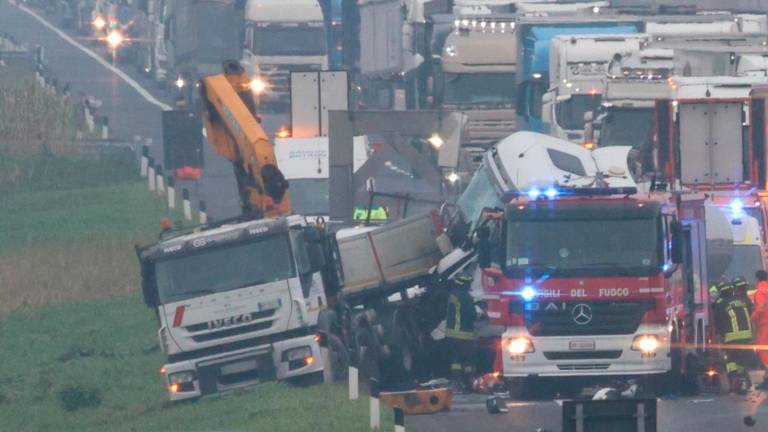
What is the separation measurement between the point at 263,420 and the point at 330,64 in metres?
46.3

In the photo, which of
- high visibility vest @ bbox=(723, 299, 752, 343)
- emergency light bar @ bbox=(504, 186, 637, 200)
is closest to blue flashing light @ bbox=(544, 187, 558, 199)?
emergency light bar @ bbox=(504, 186, 637, 200)

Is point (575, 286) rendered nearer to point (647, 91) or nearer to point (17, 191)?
point (647, 91)

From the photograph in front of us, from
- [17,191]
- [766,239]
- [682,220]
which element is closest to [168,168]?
[17,191]

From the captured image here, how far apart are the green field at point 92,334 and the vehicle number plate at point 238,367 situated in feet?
0.93

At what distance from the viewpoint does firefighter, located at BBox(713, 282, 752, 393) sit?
2566 cm

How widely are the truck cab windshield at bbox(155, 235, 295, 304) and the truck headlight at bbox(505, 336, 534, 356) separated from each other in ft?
9.57

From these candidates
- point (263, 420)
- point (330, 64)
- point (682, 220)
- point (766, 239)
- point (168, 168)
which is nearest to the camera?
point (263, 420)

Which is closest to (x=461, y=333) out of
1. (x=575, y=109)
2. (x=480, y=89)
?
(x=575, y=109)

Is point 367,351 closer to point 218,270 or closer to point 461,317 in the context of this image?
point 461,317

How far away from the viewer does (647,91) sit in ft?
132

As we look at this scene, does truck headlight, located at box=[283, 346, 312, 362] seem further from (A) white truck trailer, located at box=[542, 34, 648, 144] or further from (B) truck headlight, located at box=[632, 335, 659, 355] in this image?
(A) white truck trailer, located at box=[542, 34, 648, 144]

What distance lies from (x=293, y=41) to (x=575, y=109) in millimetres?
17391

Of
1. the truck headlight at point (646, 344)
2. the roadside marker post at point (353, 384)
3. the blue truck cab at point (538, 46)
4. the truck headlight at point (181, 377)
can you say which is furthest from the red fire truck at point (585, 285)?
the blue truck cab at point (538, 46)

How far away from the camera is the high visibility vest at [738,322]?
25672mm
